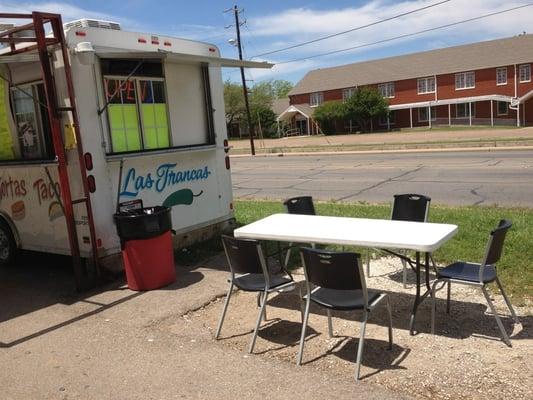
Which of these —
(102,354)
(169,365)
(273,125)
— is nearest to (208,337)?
(169,365)

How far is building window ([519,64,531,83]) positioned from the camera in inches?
1955

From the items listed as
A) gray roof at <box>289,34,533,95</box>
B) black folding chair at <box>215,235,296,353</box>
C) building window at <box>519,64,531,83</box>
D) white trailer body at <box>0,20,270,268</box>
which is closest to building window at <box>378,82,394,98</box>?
gray roof at <box>289,34,533,95</box>

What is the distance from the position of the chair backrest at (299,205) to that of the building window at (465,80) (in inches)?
2019

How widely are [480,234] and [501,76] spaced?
49.1 m

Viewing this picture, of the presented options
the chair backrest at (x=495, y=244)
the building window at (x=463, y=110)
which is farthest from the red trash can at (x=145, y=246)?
the building window at (x=463, y=110)

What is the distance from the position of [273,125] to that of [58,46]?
2373 inches

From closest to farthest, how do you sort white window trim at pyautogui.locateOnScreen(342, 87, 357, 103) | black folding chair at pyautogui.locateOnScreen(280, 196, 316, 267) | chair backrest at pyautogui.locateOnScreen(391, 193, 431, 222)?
chair backrest at pyautogui.locateOnScreen(391, 193, 431, 222) → black folding chair at pyautogui.locateOnScreen(280, 196, 316, 267) → white window trim at pyautogui.locateOnScreen(342, 87, 357, 103)

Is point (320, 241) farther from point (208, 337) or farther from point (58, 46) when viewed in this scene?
point (58, 46)

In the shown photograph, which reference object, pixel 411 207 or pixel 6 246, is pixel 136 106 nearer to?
pixel 6 246

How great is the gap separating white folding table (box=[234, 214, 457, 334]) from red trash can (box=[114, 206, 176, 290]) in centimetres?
126

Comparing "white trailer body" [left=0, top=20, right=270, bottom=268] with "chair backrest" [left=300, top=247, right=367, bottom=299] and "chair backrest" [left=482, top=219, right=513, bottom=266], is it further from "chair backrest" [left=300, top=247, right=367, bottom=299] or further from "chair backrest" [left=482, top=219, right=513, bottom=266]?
"chair backrest" [left=482, top=219, right=513, bottom=266]

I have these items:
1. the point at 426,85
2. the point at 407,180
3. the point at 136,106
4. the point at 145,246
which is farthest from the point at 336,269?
the point at 426,85

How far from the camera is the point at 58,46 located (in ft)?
19.7

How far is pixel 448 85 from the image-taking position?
5438 centimetres
